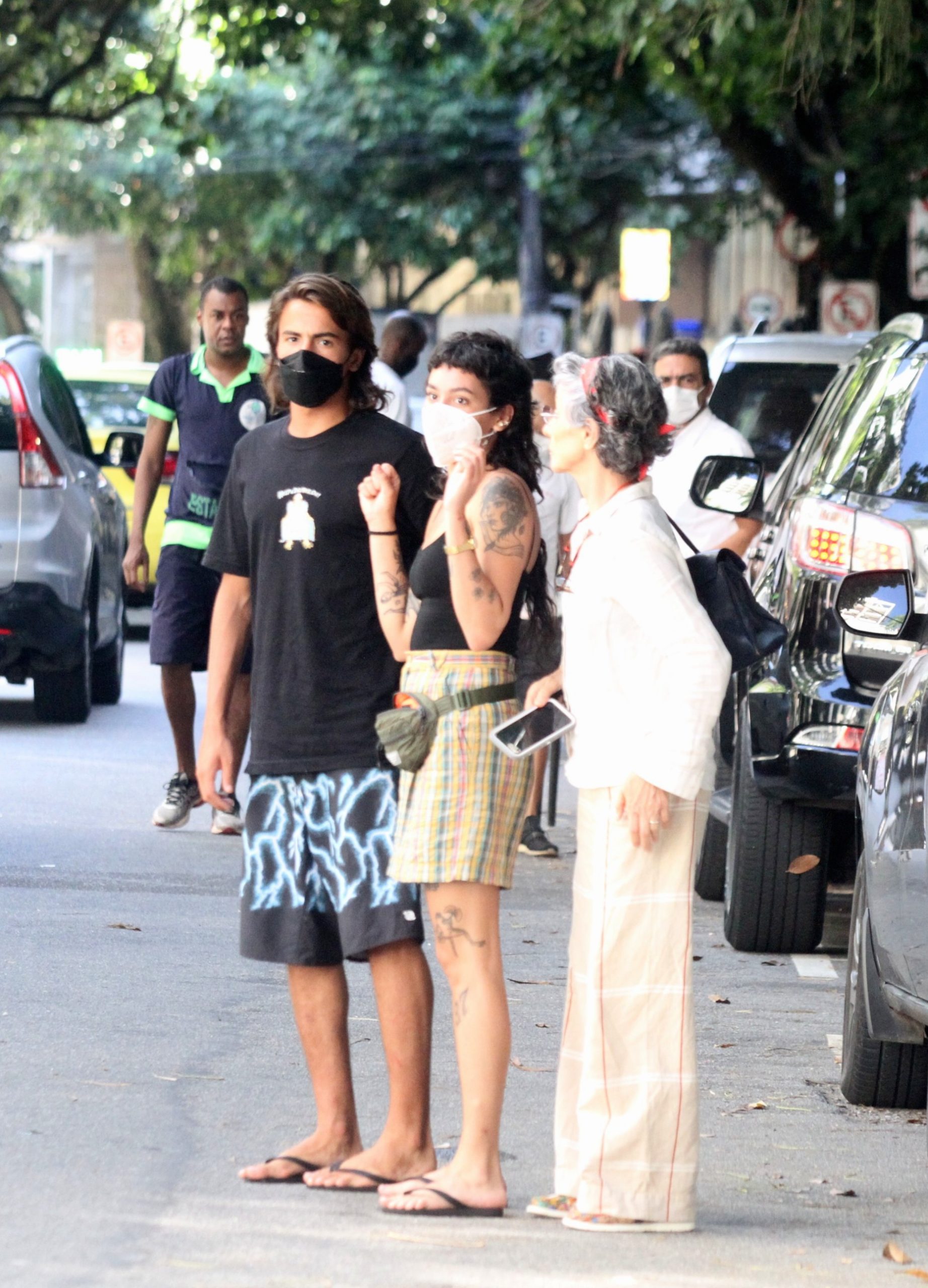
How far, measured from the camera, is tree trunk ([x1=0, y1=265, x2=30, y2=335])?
50250mm

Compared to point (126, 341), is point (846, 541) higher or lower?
lower

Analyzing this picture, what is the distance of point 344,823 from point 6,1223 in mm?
980

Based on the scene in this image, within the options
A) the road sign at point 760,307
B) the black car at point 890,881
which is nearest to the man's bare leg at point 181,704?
the black car at point 890,881

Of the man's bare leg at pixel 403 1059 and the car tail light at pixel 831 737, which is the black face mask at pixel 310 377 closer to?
the man's bare leg at pixel 403 1059

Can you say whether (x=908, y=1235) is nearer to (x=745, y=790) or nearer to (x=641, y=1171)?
(x=641, y=1171)

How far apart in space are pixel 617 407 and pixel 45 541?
792 cm

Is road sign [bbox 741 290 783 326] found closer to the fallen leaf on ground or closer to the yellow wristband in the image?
the fallen leaf on ground

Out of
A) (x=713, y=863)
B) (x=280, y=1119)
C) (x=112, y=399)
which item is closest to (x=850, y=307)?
(x=112, y=399)

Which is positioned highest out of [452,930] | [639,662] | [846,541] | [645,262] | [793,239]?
[645,262]

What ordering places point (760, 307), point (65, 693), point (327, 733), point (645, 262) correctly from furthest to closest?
point (645, 262), point (760, 307), point (65, 693), point (327, 733)

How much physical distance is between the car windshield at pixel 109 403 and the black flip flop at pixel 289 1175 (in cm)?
1363

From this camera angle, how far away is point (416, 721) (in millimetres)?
4598

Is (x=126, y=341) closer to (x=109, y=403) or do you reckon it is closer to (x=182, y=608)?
(x=109, y=403)

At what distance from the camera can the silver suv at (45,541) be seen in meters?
12.0
